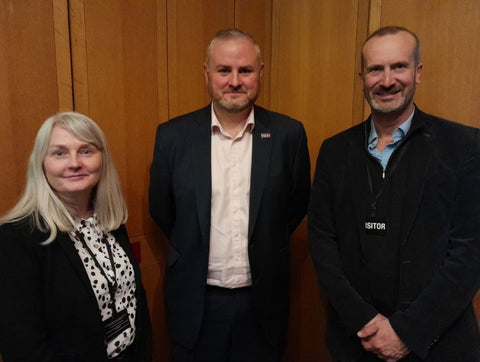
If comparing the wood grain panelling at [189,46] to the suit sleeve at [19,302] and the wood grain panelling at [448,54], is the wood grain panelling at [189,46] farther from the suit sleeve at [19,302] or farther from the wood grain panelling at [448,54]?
the suit sleeve at [19,302]

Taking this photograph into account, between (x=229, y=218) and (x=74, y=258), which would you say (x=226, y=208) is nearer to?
(x=229, y=218)

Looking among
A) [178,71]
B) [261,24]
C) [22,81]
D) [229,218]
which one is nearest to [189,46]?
[178,71]

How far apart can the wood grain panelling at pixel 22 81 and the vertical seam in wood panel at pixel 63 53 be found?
17 mm

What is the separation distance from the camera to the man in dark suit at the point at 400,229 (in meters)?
1.43

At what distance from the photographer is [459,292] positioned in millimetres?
1419

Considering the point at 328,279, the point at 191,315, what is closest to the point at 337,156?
the point at 328,279

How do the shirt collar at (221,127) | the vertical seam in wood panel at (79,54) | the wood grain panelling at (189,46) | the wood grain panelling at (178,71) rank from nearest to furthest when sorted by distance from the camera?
the wood grain panelling at (178,71) → the vertical seam in wood panel at (79,54) → the shirt collar at (221,127) → the wood grain panelling at (189,46)

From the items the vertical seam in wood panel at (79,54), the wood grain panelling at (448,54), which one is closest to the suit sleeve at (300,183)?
the wood grain panelling at (448,54)

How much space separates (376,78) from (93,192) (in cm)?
123

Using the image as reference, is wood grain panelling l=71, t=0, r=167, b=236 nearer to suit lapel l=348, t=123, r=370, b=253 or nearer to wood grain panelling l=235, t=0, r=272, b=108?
wood grain panelling l=235, t=0, r=272, b=108

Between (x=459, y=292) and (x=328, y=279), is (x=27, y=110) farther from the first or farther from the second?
(x=459, y=292)

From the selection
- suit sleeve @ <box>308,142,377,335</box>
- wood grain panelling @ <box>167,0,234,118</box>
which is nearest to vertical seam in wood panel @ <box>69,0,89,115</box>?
wood grain panelling @ <box>167,0,234,118</box>

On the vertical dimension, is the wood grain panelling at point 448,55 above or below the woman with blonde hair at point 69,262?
above

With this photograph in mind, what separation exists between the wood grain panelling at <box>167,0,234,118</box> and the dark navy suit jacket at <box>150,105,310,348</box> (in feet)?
1.18
